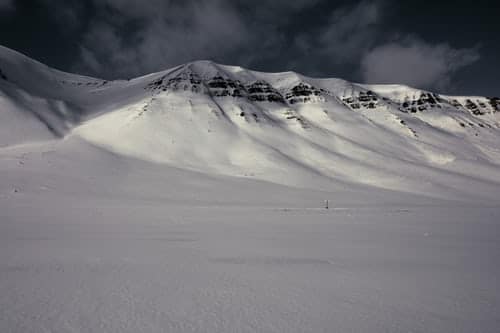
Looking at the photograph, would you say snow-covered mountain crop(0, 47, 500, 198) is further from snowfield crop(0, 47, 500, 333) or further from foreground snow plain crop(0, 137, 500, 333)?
foreground snow plain crop(0, 137, 500, 333)

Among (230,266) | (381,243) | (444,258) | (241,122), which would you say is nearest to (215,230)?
(230,266)

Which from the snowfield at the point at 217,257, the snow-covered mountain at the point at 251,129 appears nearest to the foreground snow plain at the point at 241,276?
the snowfield at the point at 217,257

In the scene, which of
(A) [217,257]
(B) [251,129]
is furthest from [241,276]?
(B) [251,129]

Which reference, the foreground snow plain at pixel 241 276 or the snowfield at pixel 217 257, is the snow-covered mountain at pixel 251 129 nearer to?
the snowfield at pixel 217 257

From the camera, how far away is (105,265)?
509 cm

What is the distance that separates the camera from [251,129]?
6138 cm

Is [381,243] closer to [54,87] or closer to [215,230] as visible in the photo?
[215,230]

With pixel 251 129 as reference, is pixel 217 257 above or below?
below

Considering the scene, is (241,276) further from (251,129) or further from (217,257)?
(251,129)

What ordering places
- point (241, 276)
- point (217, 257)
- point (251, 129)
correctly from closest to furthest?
point (241, 276), point (217, 257), point (251, 129)

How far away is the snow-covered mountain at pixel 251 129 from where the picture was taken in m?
41.6

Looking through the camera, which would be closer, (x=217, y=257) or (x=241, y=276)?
(x=241, y=276)

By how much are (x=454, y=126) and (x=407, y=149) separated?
47.1 m

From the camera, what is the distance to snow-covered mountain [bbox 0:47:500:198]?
136 feet
